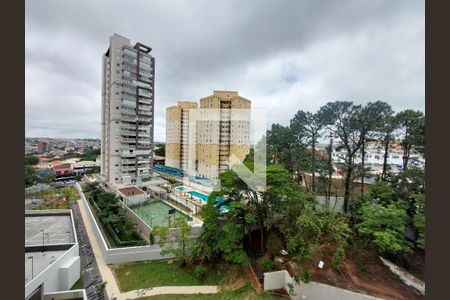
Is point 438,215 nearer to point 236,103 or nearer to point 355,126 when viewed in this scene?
point 355,126

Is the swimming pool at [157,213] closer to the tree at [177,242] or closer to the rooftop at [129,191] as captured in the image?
the tree at [177,242]

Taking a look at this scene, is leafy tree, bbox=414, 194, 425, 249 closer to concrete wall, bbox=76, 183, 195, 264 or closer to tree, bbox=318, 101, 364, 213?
tree, bbox=318, 101, 364, 213

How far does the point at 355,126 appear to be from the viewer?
961 cm

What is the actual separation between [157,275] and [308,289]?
18.4ft

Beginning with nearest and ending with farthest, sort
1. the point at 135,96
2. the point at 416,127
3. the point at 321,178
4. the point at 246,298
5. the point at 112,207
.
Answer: the point at 246,298 < the point at 416,127 < the point at 321,178 < the point at 112,207 < the point at 135,96

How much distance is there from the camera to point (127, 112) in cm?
1683

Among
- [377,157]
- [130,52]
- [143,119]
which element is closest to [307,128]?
[377,157]

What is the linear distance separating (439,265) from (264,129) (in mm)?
9057

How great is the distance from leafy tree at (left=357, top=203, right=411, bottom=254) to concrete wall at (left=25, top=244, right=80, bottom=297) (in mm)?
10290

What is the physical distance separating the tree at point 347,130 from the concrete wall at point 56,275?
39.1 ft

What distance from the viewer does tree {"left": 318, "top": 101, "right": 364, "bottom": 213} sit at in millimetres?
9617

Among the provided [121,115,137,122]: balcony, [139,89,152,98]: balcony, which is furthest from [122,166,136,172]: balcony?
[139,89,152,98]: balcony

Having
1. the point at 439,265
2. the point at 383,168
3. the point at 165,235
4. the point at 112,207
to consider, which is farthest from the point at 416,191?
the point at 112,207

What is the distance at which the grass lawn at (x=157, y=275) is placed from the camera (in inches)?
271
